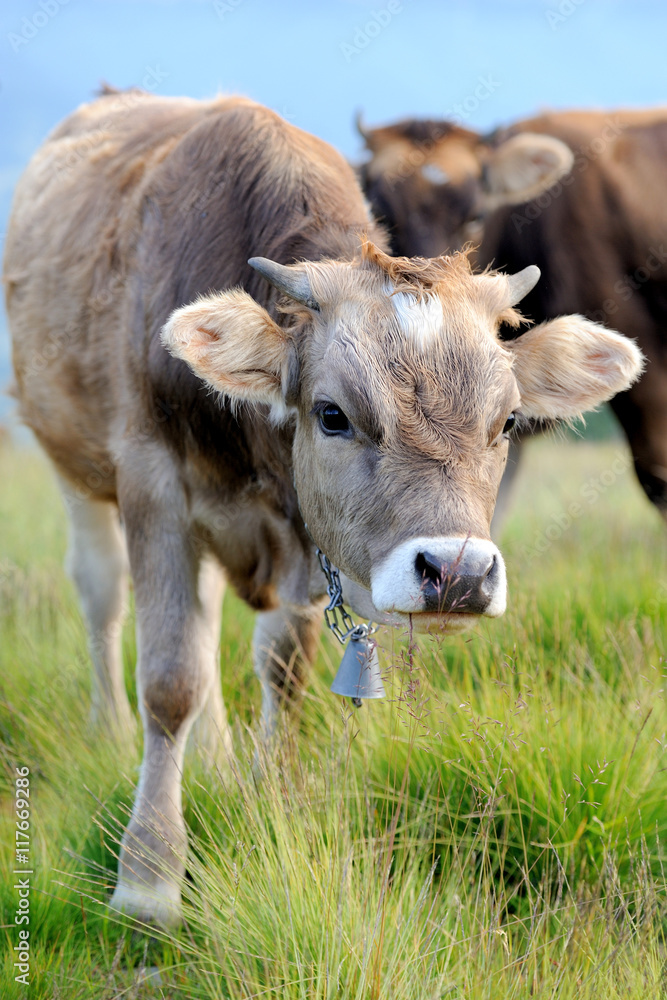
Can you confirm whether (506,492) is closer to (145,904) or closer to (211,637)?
(211,637)

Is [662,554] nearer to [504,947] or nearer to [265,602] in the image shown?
[265,602]

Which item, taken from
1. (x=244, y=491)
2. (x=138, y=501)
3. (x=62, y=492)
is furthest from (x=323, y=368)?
(x=62, y=492)

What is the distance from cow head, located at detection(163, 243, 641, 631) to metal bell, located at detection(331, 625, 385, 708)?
133 millimetres

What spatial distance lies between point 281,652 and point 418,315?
5.58 ft

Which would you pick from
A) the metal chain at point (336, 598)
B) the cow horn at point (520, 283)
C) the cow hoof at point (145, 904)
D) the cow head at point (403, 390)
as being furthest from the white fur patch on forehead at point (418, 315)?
the cow hoof at point (145, 904)

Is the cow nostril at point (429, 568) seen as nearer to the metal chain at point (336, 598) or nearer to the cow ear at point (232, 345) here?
the metal chain at point (336, 598)

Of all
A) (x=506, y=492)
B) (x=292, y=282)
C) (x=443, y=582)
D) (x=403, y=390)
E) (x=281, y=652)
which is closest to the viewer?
(x=443, y=582)

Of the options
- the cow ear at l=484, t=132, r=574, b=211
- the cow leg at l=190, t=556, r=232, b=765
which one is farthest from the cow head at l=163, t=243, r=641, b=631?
the cow ear at l=484, t=132, r=574, b=211

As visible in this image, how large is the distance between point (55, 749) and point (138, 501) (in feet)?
3.35

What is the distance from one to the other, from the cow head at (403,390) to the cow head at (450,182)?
9.51ft

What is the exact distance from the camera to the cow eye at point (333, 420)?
101 inches

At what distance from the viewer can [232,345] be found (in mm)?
2666

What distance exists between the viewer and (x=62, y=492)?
4711 mm

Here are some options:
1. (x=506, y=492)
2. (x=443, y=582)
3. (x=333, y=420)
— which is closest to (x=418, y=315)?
(x=333, y=420)
